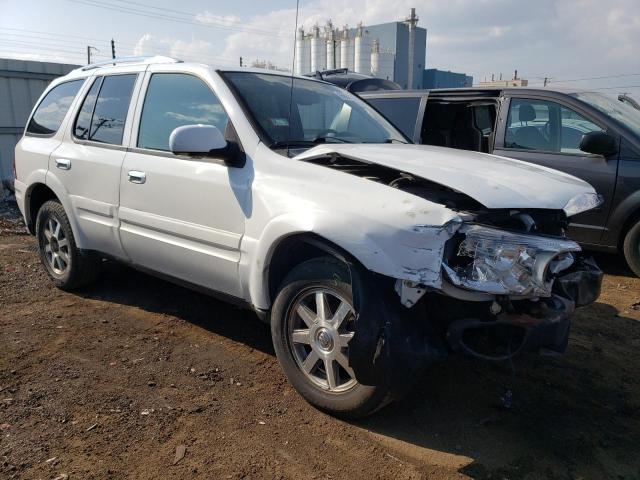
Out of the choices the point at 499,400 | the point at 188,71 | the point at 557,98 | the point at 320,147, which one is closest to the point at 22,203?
the point at 188,71

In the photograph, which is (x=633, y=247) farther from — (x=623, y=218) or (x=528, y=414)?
(x=528, y=414)

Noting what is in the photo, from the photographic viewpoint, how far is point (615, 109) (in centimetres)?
566

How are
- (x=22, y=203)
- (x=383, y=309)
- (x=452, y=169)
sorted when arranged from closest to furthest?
(x=383, y=309), (x=452, y=169), (x=22, y=203)

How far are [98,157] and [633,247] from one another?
15.9 ft

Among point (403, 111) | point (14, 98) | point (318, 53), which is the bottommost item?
point (403, 111)

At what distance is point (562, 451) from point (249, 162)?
87.1 inches

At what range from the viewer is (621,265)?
599 cm

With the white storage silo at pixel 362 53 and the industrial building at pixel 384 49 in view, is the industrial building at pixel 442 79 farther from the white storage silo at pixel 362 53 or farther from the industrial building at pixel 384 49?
the white storage silo at pixel 362 53

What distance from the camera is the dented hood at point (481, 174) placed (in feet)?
8.46

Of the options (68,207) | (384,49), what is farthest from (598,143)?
(384,49)

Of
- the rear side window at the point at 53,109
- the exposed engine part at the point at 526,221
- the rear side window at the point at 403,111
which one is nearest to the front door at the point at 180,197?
the rear side window at the point at 53,109

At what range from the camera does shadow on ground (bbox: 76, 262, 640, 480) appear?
259cm

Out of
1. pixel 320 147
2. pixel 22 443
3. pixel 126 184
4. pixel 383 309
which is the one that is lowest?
pixel 22 443

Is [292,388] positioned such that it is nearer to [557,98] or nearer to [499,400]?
[499,400]
